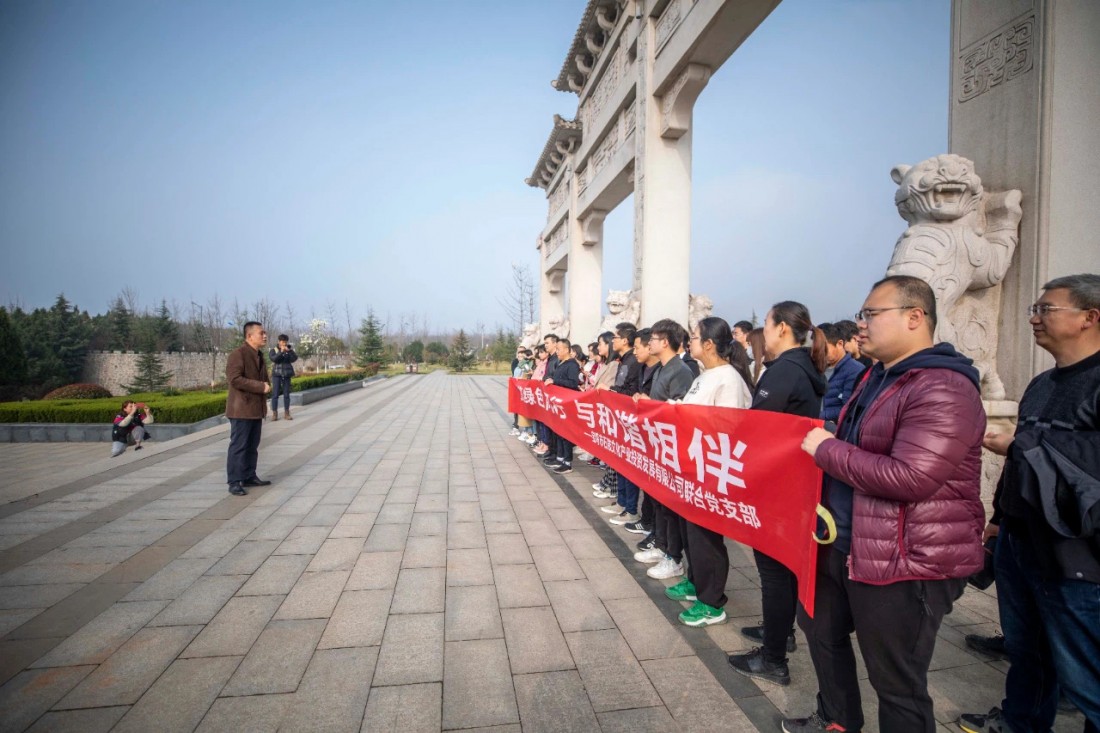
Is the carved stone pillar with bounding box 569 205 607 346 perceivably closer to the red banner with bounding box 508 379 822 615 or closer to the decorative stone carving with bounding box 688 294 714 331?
the decorative stone carving with bounding box 688 294 714 331

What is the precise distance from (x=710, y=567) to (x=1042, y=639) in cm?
142

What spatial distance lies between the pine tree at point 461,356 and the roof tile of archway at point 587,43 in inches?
1331

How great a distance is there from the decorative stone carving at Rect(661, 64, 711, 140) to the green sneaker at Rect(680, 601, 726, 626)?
8.14 m

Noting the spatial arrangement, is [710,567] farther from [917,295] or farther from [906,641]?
[917,295]

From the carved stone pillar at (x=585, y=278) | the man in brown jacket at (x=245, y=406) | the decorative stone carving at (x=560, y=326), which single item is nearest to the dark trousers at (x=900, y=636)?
the man in brown jacket at (x=245, y=406)

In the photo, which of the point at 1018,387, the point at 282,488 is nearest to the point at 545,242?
the point at 282,488

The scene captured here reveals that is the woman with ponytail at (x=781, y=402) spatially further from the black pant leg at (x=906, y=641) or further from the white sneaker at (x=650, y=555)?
the white sneaker at (x=650, y=555)

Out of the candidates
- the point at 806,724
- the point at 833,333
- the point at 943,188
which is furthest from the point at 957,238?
the point at 806,724

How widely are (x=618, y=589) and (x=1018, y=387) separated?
2.94 meters

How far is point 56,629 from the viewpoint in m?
3.00

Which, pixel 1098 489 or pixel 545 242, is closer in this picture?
pixel 1098 489

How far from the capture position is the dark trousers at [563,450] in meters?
7.21

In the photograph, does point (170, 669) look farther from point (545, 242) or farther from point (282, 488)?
point (545, 242)

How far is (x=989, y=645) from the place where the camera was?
2783 mm
